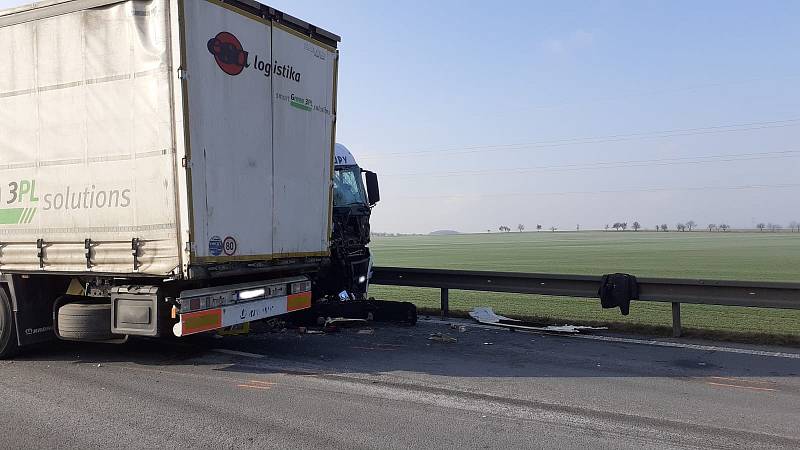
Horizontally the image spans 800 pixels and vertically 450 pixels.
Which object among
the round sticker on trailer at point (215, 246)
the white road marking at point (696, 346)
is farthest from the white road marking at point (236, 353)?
the white road marking at point (696, 346)

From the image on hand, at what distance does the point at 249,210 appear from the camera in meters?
6.45

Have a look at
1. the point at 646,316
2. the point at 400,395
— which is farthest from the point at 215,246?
the point at 646,316

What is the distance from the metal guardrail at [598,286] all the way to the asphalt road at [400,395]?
2.54 ft

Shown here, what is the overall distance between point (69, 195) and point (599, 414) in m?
5.56

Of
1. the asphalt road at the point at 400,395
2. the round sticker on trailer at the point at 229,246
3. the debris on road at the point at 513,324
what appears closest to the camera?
the asphalt road at the point at 400,395

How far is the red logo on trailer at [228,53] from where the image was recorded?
5.96 meters

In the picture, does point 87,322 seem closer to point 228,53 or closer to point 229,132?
point 229,132

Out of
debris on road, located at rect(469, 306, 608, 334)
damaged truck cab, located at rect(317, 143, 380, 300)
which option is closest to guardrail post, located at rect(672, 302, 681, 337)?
debris on road, located at rect(469, 306, 608, 334)

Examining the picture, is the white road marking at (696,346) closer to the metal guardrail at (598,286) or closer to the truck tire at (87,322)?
the metal guardrail at (598,286)

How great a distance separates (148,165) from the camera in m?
5.81

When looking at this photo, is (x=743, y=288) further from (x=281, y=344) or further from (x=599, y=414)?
(x=281, y=344)

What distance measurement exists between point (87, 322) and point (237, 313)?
5.12 feet

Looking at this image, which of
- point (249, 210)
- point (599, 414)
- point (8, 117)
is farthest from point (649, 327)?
point (8, 117)

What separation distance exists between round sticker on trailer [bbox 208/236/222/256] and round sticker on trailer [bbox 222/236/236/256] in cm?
6
